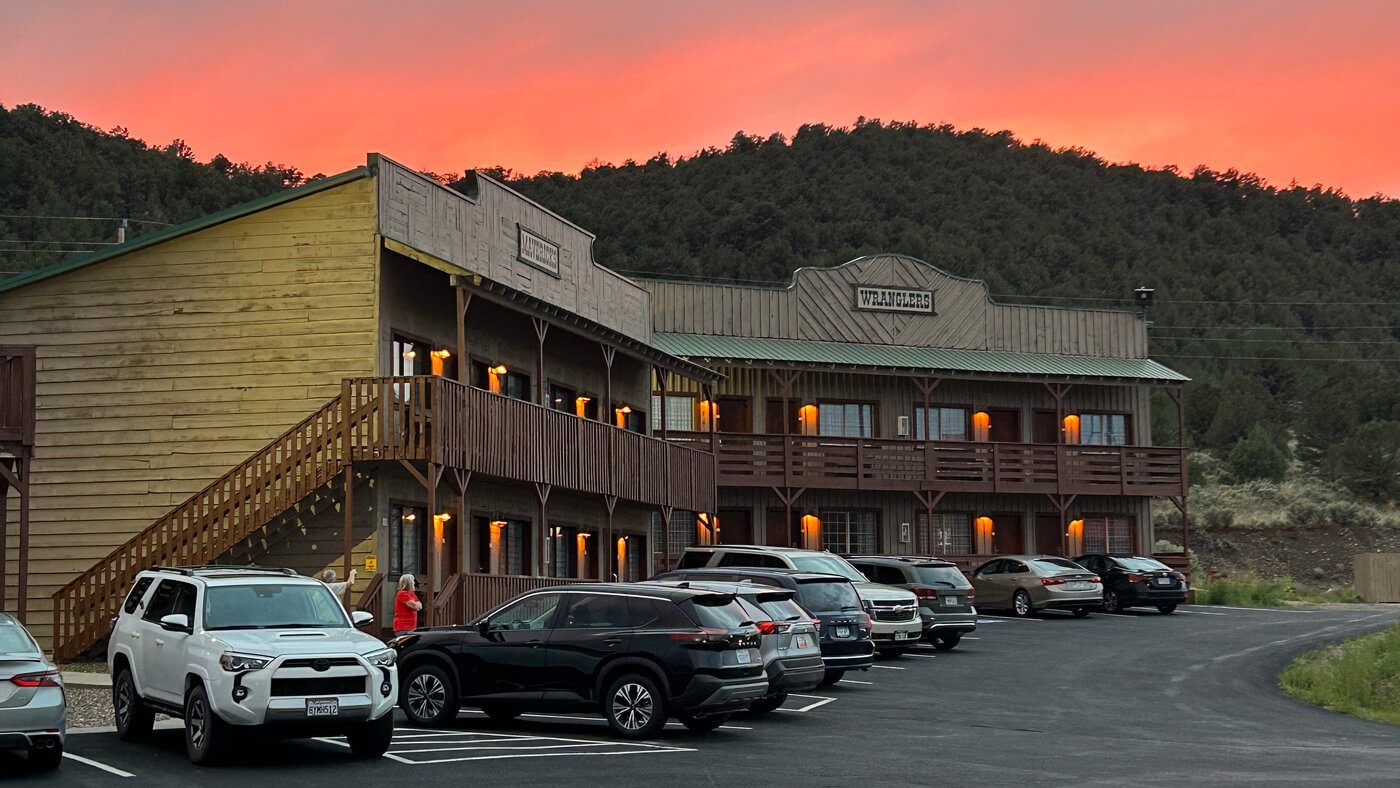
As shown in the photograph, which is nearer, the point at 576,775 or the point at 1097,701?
the point at 576,775

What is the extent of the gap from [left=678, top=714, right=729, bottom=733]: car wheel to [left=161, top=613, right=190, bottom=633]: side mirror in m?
5.33

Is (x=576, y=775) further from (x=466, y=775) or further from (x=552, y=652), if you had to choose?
(x=552, y=652)

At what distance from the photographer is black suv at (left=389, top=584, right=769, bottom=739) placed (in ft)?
58.8

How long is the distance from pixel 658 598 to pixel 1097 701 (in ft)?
25.2

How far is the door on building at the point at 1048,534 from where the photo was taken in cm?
4891

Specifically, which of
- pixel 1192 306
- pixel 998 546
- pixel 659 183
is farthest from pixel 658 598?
pixel 1192 306

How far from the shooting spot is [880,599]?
27875 mm

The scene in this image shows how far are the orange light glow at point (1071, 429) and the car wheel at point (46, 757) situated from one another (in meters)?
37.6

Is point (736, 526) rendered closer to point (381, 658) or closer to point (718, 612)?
point (718, 612)

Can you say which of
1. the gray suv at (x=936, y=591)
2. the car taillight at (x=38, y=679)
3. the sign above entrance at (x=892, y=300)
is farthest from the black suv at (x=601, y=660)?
the sign above entrance at (x=892, y=300)

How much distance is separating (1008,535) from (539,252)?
2069 cm

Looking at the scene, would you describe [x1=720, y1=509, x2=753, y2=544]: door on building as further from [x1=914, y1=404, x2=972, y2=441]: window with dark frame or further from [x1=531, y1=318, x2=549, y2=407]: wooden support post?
[x1=531, y1=318, x2=549, y2=407]: wooden support post

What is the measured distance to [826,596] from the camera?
942 inches

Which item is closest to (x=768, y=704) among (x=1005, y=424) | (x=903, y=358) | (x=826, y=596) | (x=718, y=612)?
(x=718, y=612)
